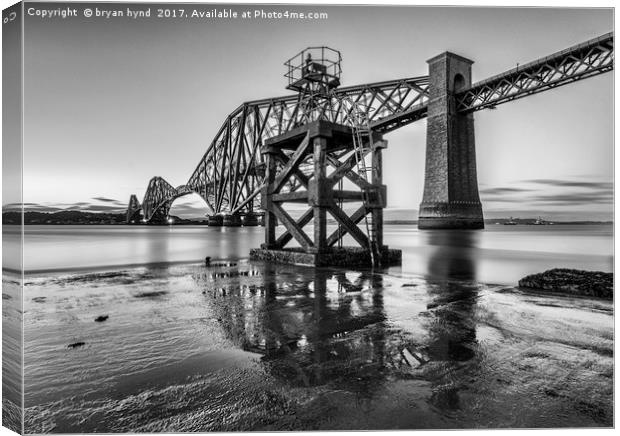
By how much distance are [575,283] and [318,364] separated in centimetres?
512

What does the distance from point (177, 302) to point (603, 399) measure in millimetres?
4388

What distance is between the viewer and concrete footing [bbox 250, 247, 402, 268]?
8250 mm

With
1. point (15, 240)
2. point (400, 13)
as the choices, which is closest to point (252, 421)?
point (15, 240)

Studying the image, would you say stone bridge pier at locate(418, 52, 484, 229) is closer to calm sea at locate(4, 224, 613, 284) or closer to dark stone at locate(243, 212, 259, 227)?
A: calm sea at locate(4, 224, 613, 284)

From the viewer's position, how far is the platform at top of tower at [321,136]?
8.45m

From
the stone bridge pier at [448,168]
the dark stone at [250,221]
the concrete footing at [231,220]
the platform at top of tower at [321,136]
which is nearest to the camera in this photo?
the platform at top of tower at [321,136]

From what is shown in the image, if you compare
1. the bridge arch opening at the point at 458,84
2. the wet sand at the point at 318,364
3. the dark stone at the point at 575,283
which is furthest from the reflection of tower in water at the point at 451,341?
the bridge arch opening at the point at 458,84

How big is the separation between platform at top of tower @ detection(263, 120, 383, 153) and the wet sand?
4.85 meters

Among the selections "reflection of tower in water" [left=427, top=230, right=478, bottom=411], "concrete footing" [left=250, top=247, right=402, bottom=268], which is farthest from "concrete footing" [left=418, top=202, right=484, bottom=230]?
"reflection of tower in water" [left=427, top=230, right=478, bottom=411]

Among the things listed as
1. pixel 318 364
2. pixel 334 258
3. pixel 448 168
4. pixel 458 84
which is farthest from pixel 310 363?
pixel 458 84

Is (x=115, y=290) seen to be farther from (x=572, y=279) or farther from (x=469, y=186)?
(x=469, y=186)

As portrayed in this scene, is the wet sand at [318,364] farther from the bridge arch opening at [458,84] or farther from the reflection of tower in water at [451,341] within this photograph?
the bridge arch opening at [458,84]

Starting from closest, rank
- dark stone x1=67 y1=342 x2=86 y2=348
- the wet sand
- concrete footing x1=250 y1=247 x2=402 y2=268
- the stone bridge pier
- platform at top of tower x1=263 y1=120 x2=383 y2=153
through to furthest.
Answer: the wet sand, dark stone x1=67 y1=342 x2=86 y2=348, concrete footing x1=250 y1=247 x2=402 y2=268, platform at top of tower x1=263 y1=120 x2=383 y2=153, the stone bridge pier

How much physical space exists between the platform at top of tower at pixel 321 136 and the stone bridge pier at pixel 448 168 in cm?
930
